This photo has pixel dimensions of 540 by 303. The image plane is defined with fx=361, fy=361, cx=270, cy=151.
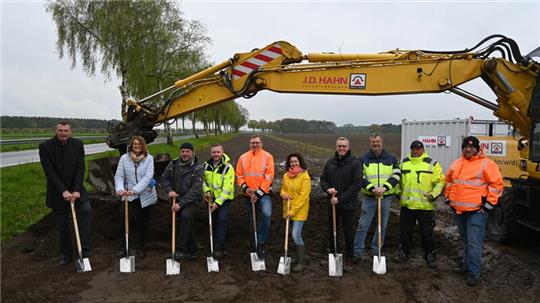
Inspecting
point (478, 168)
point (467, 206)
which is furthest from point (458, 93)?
point (467, 206)

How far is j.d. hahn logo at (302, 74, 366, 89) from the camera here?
554cm

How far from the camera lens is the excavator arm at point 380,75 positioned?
523 cm

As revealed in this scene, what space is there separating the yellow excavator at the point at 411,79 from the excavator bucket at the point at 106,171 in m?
1.70

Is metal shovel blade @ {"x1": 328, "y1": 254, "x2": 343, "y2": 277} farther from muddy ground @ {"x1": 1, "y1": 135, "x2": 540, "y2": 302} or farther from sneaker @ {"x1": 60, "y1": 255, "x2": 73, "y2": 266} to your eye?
sneaker @ {"x1": 60, "y1": 255, "x2": 73, "y2": 266}

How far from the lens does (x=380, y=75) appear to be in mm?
5500

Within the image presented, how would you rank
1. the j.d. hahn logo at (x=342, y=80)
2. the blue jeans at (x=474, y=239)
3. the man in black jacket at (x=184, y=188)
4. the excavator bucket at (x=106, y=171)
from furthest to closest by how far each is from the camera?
the excavator bucket at (x=106, y=171)
the j.d. hahn logo at (x=342, y=80)
the man in black jacket at (x=184, y=188)
the blue jeans at (x=474, y=239)

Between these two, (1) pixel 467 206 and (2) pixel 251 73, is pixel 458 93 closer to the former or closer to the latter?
(1) pixel 467 206

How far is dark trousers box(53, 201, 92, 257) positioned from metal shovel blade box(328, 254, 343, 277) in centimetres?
353

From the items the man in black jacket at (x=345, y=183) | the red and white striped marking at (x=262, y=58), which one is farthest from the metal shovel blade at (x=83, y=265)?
the red and white striped marking at (x=262, y=58)

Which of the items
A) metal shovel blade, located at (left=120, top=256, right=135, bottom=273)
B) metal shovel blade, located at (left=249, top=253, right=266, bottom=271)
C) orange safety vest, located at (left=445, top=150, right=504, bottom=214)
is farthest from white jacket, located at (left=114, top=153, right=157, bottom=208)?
orange safety vest, located at (left=445, top=150, right=504, bottom=214)

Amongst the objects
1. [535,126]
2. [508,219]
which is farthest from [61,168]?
[508,219]

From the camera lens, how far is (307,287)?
446 cm

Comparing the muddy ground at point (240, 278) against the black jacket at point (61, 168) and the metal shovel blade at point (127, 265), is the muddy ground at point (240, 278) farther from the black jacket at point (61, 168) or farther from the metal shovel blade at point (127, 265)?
the black jacket at point (61, 168)

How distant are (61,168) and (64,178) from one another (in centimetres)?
15
